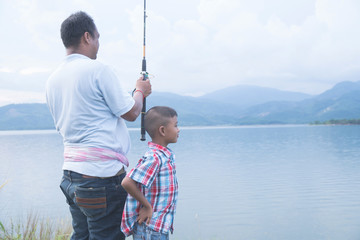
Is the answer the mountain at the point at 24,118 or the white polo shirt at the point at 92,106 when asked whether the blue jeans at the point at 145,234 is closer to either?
the white polo shirt at the point at 92,106

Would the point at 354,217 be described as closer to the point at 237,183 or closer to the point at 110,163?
the point at 237,183

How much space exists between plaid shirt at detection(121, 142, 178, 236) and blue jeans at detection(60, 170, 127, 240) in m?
0.05

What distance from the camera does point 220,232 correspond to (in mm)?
8531

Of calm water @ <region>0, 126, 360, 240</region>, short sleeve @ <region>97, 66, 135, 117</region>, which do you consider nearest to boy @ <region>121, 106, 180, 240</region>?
short sleeve @ <region>97, 66, 135, 117</region>

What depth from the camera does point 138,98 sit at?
2227mm

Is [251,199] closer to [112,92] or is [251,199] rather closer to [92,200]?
[92,200]

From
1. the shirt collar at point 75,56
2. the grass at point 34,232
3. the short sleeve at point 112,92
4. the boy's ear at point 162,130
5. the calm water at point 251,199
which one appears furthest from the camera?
the calm water at point 251,199

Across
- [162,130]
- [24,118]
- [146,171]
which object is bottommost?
[24,118]

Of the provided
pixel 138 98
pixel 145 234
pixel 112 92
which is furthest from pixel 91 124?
pixel 145 234

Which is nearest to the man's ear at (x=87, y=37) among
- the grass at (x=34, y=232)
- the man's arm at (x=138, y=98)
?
the man's arm at (x=138, y=98)

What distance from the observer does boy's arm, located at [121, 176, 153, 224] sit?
83.7 inches

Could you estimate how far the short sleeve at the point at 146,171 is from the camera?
211 centimetres

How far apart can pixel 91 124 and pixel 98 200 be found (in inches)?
17.0

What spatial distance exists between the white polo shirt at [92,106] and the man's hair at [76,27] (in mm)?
127
